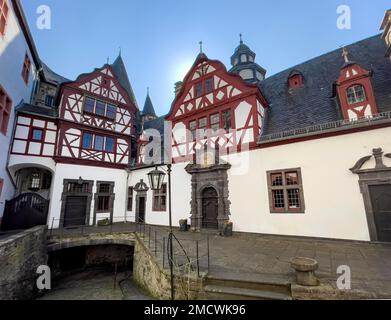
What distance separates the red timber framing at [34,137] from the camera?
36.6 ft

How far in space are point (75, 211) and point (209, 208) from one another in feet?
29.4

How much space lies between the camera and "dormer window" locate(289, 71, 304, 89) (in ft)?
35.6

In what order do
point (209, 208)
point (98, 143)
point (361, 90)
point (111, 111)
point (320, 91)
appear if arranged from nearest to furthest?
point (361, 90)
point (320, 91)
point (209, 208)
point (98, 143)
point (111, 111)

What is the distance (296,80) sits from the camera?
36.0 ft

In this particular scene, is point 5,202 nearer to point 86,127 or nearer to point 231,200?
point 86,127

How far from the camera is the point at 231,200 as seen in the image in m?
9.80

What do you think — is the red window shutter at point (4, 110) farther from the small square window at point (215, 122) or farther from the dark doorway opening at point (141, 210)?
the small square window at point (215, 122)

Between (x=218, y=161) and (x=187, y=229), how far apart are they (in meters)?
4.35

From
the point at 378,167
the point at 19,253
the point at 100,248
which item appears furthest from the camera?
the point at 100,248

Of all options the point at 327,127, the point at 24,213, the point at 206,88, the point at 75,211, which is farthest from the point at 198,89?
the point at 24,213

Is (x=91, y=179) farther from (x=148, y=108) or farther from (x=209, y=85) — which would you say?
(x=148, y=108)

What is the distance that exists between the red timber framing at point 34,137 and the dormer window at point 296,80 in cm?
1526
